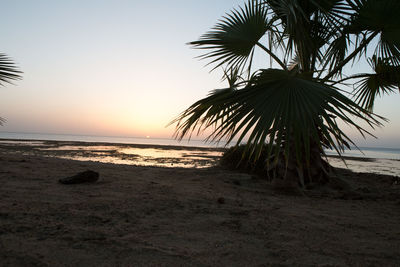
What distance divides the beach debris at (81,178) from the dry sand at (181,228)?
0.46ft

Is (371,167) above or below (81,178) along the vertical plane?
below

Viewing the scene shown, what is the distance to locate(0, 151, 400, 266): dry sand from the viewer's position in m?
1.61

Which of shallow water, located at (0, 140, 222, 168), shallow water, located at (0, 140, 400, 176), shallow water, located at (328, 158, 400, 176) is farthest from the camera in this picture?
shallow water, located at (328, 158, 400, 176)

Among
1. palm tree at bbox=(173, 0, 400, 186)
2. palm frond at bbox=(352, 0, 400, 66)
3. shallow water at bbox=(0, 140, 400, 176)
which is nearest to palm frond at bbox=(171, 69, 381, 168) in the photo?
palm tree at bbox=(173, 0, 400, 186)

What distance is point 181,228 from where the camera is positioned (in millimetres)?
2141

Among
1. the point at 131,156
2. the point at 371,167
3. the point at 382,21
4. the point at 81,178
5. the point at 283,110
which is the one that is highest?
the point at 382,21

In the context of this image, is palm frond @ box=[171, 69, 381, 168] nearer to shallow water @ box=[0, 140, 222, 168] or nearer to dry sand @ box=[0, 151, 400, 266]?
dry sand @ box=[0, 151, 400, 266]

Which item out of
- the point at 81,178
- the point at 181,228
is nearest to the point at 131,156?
the point at 81,178

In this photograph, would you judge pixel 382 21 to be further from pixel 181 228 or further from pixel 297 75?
pixel 181 228

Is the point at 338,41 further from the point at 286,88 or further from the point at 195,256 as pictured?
the point at 195,256

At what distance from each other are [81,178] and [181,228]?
2194 mm

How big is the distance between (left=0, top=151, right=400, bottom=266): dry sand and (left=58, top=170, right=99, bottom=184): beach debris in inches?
5.5

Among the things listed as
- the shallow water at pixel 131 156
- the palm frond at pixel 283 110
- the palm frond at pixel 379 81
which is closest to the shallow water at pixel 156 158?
the shallow water at pixel 131 156

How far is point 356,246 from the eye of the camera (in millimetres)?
1935
